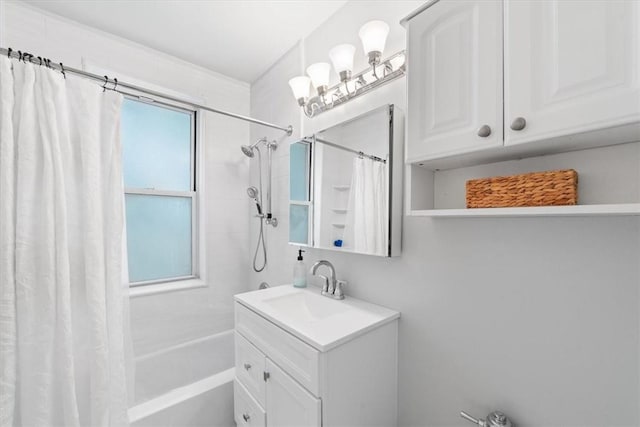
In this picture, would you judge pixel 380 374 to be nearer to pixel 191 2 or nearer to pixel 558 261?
pixel 558 261

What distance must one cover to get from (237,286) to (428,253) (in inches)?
71.3

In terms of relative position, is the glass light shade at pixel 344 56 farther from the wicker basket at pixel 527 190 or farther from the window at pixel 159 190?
the window at pixel 159 190

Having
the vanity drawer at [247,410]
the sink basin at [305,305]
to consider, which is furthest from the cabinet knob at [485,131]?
the vanity drawer at [247,410]

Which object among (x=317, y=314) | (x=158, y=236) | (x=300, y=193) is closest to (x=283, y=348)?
(x=317, y=314)

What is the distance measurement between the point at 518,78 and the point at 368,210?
77 centimetres

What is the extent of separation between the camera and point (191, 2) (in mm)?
1562

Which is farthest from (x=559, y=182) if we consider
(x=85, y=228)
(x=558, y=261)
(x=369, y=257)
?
(x=85, y=228)

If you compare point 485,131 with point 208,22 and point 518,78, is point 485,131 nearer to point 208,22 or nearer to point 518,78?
point 518,78

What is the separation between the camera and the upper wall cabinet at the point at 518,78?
0.57 m

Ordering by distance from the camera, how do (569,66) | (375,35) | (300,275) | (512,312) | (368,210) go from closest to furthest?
(569,66) → (512,312) → (375,35) → (368,210) → (300,275)

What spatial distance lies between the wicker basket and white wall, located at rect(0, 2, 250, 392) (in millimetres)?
1997

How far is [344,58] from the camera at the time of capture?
1392 mm

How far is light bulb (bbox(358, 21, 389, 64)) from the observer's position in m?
1.22

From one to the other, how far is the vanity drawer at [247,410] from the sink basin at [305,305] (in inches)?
17.7
